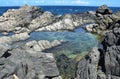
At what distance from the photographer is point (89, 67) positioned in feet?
144

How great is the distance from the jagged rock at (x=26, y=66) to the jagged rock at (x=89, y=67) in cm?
479

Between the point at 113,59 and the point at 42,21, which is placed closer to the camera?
the point at 113,59

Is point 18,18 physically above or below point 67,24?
above

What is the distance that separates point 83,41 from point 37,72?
41093 mm

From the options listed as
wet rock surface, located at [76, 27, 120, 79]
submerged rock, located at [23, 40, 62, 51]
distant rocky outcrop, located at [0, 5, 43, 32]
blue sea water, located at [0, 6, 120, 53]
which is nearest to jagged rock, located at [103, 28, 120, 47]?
wet rock surface, located at [76, 27, 120, 79]

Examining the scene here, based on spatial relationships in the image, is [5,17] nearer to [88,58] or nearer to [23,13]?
[23,13]

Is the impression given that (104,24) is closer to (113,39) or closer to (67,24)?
(67,24)

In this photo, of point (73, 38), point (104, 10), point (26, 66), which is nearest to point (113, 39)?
point (26, 66)

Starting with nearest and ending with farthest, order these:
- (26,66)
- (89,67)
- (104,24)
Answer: (26,66), (89,67), (104,24)

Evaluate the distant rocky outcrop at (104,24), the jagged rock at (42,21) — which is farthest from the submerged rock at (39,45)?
the jagged rock at (42,21)

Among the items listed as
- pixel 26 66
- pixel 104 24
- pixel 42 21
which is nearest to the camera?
pixel 26 66

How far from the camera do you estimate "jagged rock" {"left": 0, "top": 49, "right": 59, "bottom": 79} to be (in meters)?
35.5

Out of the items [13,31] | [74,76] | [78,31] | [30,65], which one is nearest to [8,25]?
[13,31]

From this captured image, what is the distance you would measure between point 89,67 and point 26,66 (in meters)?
10.3
